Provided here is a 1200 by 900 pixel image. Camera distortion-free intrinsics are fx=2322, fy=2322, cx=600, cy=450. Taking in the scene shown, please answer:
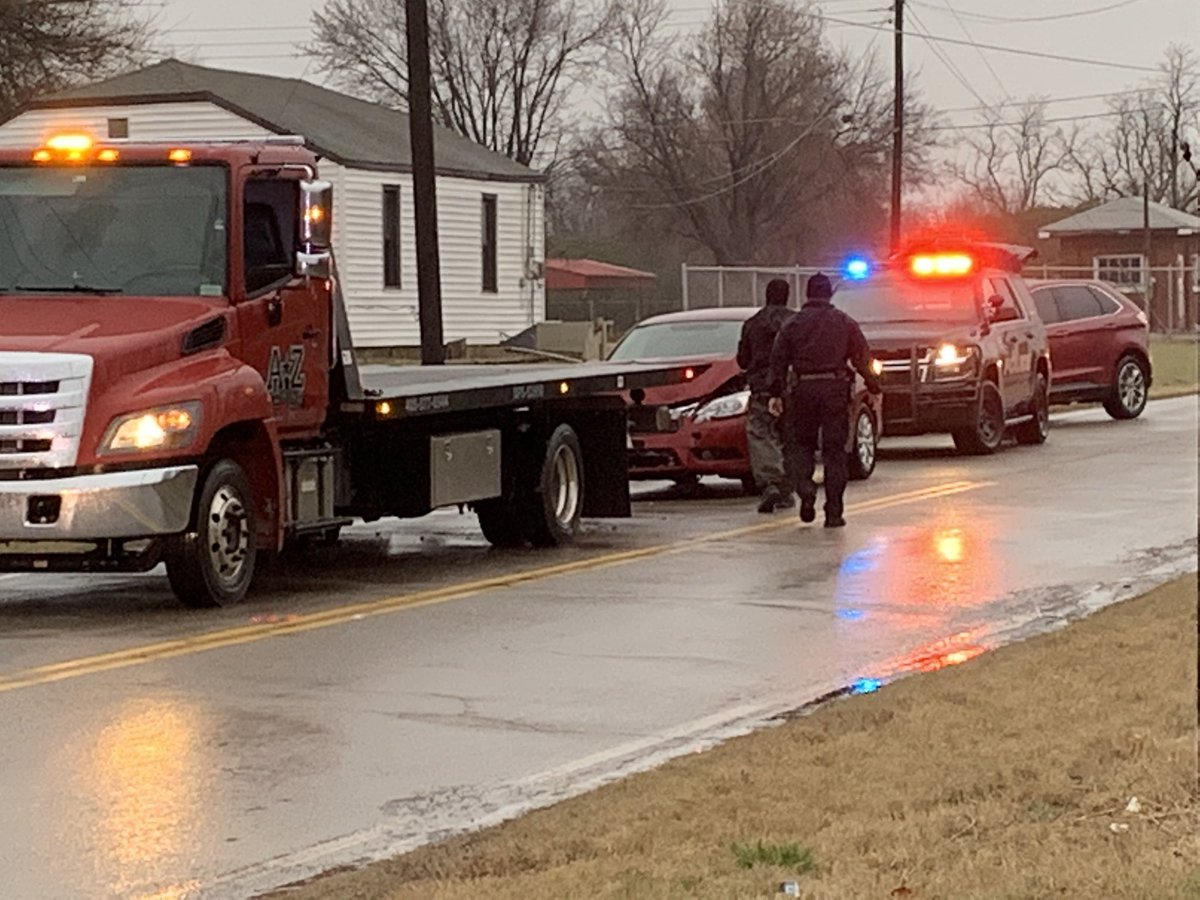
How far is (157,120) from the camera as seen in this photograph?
41000mm

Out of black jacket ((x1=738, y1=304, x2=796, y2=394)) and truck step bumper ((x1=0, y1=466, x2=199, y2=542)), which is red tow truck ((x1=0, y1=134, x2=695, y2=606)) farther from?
black jacket ((x1=738, y1=304, x2=796, y2=394))

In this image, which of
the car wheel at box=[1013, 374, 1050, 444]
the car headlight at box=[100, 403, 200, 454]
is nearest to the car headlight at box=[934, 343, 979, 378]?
the car wheel at box=[1013, 374, 1050, 444]

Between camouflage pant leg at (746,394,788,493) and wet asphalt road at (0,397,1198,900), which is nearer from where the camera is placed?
wet asphalt road at (0,397,1198,900)

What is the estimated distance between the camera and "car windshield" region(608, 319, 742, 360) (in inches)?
804

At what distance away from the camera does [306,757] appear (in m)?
8.59

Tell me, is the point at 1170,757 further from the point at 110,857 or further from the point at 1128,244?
the point at 1128,244

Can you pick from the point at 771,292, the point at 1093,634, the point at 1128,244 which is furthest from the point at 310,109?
the point at 1128,244

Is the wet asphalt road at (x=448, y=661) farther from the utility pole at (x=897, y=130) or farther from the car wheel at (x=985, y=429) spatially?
the utility pole at (x=897, y=130)

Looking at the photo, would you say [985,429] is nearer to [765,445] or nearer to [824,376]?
[765,445]

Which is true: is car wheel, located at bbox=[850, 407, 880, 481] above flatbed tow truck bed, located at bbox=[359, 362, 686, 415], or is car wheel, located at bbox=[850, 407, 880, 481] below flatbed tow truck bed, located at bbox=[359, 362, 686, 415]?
below

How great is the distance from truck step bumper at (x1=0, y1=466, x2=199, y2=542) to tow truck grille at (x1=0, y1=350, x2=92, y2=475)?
0.40 feet

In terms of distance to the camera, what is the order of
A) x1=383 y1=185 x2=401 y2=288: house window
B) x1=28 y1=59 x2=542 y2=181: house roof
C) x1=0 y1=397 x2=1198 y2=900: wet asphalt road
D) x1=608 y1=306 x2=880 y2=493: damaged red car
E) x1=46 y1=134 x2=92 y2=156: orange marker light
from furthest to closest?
x1=383 y1=185 x2=401 y2=288: house window
x1=28 y1=59 x2=542 y2=181: house roof
x1=608 y1=306 x2=880 y2=493: damaged red car
x1=46 y1=134 x2=92 y2=156: orange marker light
x1=0 y1=397 x2=1198 y2=900: wet asphalt road

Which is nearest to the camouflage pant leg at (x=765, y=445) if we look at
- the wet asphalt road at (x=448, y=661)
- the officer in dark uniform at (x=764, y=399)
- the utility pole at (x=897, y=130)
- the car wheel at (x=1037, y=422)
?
the officer in dark uniform at (x=764, y=399)

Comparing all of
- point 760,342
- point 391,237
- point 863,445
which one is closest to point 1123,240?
point 391,237
